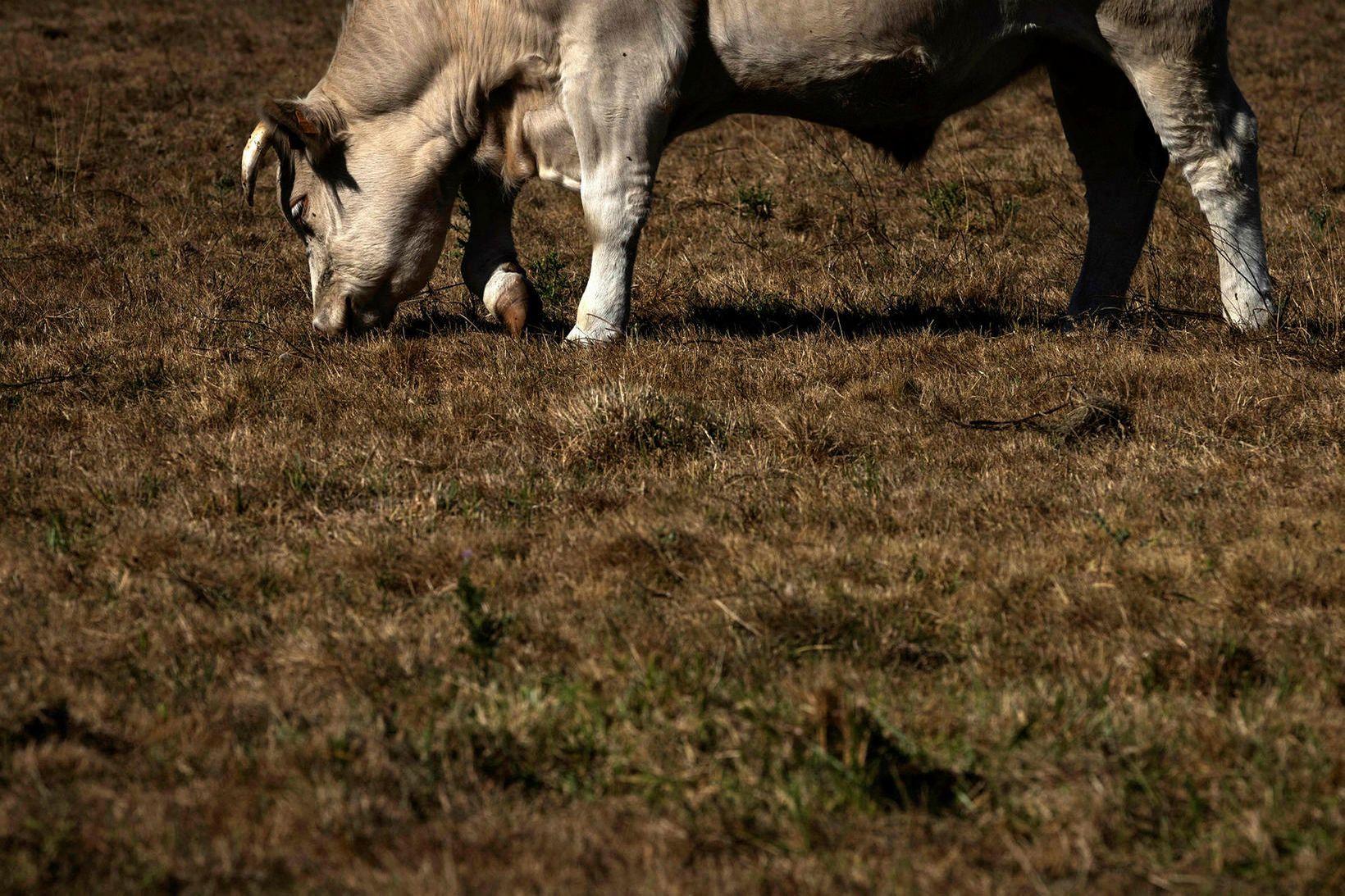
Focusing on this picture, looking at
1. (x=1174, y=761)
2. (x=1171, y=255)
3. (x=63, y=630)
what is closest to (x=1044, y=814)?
(x=1174, y=761)

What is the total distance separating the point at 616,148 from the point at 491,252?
1.20 m

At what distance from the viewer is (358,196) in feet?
21.1

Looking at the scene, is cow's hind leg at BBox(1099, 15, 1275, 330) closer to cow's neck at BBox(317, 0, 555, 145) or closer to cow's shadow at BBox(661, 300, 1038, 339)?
cow's shadow at BBox(661, 300, 1038, 339)

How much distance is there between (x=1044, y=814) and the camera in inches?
98.6

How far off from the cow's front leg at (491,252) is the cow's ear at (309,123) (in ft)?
2.27

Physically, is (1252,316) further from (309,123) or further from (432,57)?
(309,123)

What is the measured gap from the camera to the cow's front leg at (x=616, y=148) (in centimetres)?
575

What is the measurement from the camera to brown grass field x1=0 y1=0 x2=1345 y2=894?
249cm

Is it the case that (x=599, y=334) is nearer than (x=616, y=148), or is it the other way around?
(x=616, y=148)

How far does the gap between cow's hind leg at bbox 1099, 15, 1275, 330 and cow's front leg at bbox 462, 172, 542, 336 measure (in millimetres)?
2772

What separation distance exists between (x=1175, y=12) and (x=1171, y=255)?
245 cm

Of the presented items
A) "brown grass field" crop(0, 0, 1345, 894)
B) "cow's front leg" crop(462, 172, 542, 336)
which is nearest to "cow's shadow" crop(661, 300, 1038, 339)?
"brown grass field" crop(0, 0, 1345, 894)

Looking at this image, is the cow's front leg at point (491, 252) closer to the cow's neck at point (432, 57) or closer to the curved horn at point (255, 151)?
the cow's neck at point (432, 57)

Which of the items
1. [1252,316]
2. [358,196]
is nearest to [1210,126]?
[1252,316]
